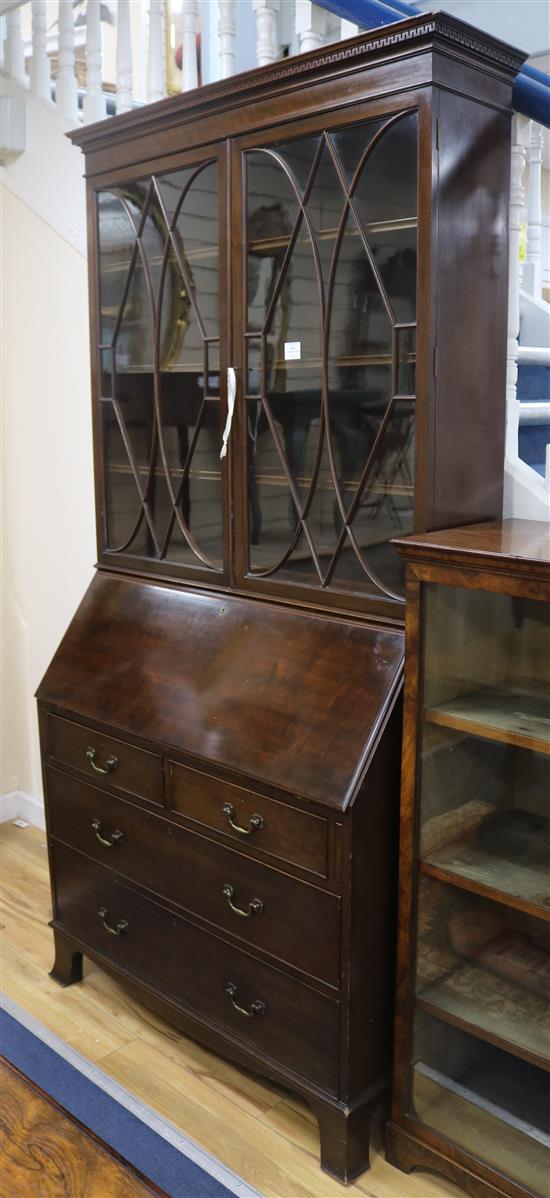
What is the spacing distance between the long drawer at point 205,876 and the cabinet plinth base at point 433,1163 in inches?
14.3

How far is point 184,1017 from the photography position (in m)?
2.16

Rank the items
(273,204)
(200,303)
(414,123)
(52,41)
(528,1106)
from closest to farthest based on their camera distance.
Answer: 1. (414,123)
2. (528,1106)
3. (273,204)
4. (200,303)
5. (52,41)

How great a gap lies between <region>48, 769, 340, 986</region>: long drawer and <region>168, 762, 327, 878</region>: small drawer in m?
0.04

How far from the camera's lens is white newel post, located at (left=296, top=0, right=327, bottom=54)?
6.88ft

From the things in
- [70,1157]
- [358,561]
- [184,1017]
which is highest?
[358,561]

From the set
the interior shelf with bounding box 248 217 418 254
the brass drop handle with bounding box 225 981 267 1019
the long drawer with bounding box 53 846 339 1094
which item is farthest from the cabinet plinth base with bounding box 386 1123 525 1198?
the interior shelf with bounding box 248 217 418 254

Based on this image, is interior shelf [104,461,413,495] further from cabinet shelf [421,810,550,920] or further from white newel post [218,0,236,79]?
white newel post [218,0,236,79]

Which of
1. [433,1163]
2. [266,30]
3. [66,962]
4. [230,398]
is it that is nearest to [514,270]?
[230,398]

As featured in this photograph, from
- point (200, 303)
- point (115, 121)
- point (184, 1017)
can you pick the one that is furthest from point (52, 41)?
point (184, 1017)

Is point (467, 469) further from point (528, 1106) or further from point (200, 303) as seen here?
point (528, 1106)

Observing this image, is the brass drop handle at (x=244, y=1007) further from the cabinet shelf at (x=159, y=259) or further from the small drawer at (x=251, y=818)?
the cabinet shelf at (x=159, y=259)

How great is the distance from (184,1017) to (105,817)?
1.51 feet

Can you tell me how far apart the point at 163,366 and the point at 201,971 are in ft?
4.27

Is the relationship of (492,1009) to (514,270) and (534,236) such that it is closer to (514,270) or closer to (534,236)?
(514,270)
